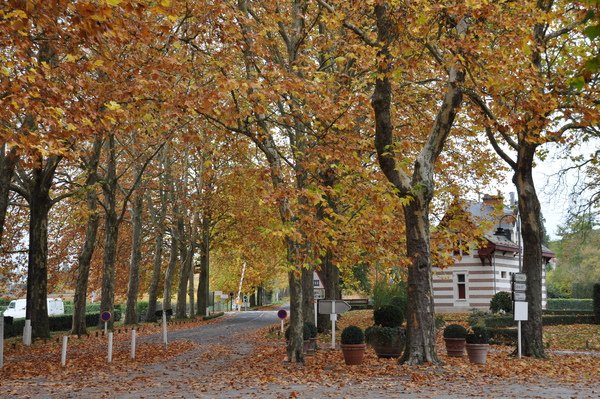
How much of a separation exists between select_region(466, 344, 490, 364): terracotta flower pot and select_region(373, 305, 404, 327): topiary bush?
266cm

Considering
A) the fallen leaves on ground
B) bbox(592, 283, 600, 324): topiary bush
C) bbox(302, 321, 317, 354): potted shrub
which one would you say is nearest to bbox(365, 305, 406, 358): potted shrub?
the fallen leaves on ground

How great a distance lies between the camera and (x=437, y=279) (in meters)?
47.6

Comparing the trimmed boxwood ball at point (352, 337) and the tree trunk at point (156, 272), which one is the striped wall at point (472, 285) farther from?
the trimmed boxwood ball at point (352, 337)

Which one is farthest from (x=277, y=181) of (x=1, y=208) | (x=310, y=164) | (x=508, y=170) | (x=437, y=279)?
(x=437, y=279)

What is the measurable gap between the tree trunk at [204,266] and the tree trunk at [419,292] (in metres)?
29.5

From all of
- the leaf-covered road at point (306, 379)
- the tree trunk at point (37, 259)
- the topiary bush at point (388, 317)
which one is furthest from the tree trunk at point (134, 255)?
the topiary bush at point (388, 317)

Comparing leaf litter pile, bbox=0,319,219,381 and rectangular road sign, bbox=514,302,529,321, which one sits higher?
rectangular road sign, bbox=514,302,529,321

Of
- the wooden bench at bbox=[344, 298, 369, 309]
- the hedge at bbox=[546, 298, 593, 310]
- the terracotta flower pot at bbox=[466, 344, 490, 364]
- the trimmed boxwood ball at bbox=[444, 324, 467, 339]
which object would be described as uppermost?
the trimmed boxwood ball at bbox=[444, 324, 467, 339]

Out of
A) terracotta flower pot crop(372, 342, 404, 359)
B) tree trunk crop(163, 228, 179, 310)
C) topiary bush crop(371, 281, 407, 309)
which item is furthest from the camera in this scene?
tree trunk crop(163, 228, 179, 310)

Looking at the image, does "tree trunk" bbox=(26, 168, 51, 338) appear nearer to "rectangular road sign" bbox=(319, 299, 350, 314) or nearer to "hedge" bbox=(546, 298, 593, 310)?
"rectangular road sign" bbox=(319, 299, 350, 314)

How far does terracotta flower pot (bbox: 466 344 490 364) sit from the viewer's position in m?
16.8

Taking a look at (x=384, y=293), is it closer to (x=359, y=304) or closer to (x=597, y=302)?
(x=597, y=302)

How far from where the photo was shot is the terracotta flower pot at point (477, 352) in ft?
55.3

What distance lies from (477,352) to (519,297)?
8.44 feet
